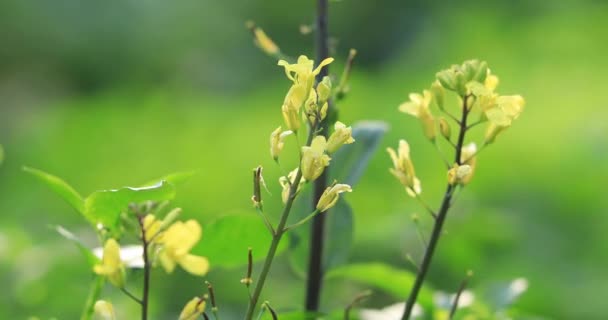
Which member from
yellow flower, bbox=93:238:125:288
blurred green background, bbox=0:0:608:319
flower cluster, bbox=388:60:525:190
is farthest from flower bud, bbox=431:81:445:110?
blurred green background, bbox=0:0:608:319

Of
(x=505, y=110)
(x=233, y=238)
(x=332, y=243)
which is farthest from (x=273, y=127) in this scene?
(x=505, y=110)

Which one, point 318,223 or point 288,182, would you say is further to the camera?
point 318,223

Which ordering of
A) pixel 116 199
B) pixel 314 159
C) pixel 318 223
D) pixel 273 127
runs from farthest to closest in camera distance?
pixel 273 127 < pixel 318 223 < pixel 116 199 < pixel 314 159

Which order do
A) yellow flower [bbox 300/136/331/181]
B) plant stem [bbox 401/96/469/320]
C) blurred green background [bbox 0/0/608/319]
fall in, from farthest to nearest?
blurred green background [bbox 0/0/608/319] → plant stem [bbox 401/96/469/320] → yellow flower [bbox 300/136/331/181]

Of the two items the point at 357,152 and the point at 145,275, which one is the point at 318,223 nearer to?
the point at 357,152

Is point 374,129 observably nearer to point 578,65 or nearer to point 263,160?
point 263,160

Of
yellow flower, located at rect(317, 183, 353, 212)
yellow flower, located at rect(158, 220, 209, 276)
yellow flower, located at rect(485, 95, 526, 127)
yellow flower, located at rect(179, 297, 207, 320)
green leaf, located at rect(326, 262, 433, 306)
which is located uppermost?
green leaf, located at rect(326, 262, 433, 306)

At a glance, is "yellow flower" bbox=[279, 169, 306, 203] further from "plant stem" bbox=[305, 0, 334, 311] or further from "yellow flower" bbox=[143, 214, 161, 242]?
"plant stem" bbox=[305, 0, 334, 311]
